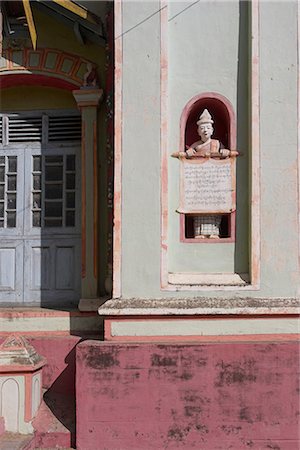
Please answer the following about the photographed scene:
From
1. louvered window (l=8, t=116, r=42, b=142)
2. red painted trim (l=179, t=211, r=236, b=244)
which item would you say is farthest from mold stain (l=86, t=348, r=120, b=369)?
louvered window (l=8, t=116, r=42, b=142)

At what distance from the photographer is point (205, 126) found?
6137 mm

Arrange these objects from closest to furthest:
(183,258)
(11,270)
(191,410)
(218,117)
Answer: (191,410) < (183,258) < (218,117) < (11,270)

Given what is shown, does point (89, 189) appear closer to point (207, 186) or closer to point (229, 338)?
point (207, 186)

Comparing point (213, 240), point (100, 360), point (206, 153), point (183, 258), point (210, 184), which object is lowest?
point (100, 360)

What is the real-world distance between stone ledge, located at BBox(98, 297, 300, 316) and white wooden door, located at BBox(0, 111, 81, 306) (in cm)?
170

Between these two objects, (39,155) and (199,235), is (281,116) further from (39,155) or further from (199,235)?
(39,155)

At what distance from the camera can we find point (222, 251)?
608 centimetres

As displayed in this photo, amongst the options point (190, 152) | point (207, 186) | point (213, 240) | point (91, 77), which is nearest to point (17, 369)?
→ point (213, 240)

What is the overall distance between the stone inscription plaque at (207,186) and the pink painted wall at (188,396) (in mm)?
1403

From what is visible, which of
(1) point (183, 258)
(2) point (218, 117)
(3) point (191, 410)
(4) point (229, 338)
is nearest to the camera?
(3) point (191, 410)

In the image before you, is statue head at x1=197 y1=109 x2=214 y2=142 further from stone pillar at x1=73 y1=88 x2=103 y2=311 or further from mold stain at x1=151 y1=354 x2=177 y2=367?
mold stain at x1=151 y1=354 x2=177 y2=367

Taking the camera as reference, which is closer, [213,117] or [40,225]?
[213,117]

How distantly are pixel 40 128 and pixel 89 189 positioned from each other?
1152mm

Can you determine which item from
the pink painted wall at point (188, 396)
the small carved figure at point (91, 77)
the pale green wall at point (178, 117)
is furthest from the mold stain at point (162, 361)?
the small carved figure at point (91, 77)
